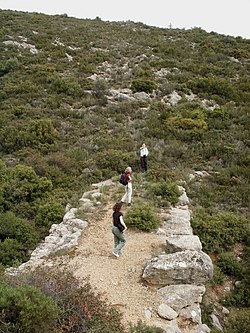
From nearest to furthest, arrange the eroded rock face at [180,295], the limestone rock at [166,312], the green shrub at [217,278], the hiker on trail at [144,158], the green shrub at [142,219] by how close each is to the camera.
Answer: the limestone rock at [166,312] < the eroded rock face at [180,295] < the green shrub at [217,278] < the green shrub at [142,219] < the hiker on trail at [144,158]

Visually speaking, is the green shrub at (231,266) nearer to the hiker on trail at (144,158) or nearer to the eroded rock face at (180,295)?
the eroded rock face at (180,295)

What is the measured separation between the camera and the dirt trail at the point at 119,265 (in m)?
8.62

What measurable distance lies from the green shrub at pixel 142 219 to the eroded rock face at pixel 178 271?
2310 millimetres

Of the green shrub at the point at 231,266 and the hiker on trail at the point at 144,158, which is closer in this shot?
the green shrub at the point at 231,266

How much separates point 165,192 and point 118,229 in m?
4.14

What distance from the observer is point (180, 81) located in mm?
28203

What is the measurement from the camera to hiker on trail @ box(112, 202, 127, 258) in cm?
1006

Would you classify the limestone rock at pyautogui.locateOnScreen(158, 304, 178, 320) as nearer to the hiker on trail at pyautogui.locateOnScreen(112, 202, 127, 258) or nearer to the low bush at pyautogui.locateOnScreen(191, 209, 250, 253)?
the hiker on trail at pyautogui.locateOnScreen(112, 202, 127, 258)

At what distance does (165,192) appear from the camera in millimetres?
13969

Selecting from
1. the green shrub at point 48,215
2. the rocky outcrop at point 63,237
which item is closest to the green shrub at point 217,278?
the rocky outcrop at point 63,237

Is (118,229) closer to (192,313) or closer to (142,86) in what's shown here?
(192,313)

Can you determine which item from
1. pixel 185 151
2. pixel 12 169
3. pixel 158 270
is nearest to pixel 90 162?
pixel 12 169

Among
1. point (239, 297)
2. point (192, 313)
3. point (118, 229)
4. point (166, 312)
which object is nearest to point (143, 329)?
point (166, 312)

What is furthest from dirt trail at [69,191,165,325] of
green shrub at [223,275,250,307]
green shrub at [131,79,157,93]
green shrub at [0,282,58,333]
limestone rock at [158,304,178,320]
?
green shrub at [131,79,157,93]
